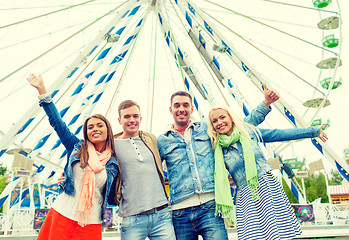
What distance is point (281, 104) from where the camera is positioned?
782 centimetres

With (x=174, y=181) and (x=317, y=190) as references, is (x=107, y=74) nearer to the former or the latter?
(x=174, y=181)

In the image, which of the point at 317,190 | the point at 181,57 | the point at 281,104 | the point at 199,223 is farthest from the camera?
the point at 317,190

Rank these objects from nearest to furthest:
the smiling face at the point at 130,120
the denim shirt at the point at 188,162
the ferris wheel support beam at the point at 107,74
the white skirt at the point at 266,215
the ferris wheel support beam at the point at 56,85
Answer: the white skirt at the point at 266,215
the denim shirt at the point at 188,162
the smiling face at the point at 130,120
the ferris wheel support beam at the point at 56,85
the ferris wheel support beam at the point at 107,74

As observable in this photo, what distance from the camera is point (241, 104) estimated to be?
332 inches

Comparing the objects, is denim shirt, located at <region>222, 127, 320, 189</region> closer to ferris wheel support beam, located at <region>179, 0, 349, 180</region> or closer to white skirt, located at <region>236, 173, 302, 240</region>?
white skirt, located at <region>236, 173, 302, 240</region>

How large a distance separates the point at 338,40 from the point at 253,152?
27.6 ft

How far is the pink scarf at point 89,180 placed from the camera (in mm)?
2477

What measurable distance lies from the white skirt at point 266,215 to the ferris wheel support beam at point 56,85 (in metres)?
5.71

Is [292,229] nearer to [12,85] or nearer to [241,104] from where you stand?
[241,104]

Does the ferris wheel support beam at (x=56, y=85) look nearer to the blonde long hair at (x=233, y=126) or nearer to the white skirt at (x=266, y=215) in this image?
the blonde long hair at (x=233, y=126)

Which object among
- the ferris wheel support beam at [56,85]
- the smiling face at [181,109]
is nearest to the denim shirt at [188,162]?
the smiling face at [181,109]

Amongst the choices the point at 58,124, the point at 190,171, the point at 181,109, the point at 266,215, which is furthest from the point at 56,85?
the point at 266,215

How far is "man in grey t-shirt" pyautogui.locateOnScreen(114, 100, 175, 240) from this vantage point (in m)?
2.54

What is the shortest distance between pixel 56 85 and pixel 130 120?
202 inches
